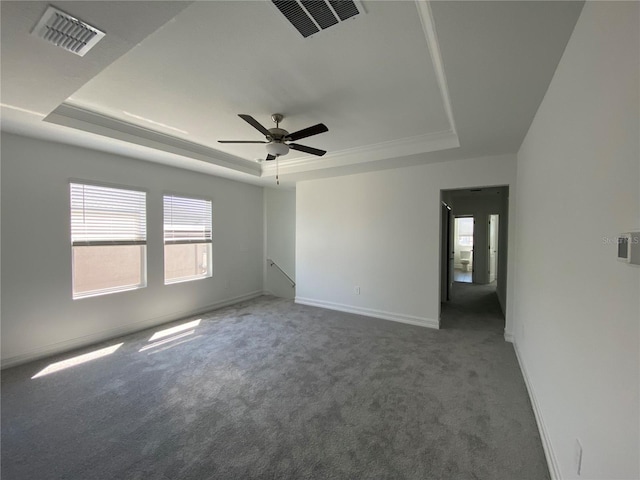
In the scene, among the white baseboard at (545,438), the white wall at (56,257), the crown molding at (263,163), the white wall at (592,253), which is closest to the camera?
the white wall at (592,253)

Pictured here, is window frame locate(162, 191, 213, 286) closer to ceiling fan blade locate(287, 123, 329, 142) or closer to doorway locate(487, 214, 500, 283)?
ceiling fan blade locate(287, 123, 329, 142)

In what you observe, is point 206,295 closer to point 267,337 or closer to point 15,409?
point 267,337

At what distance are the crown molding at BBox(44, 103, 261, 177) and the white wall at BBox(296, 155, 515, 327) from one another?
1.68 metres

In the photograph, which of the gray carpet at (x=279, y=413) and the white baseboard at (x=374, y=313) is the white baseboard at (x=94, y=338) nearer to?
the gray carpet at (x=279, y=413)

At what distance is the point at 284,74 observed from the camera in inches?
82.1

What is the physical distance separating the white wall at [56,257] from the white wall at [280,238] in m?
1.92

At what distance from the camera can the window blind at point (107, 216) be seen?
11.0 ft

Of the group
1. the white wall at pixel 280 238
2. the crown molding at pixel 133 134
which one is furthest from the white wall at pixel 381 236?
the crown molding at pixel 133 134

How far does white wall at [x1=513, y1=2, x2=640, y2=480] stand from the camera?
850 mm

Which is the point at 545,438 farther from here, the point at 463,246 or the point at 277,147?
the point at 463,246

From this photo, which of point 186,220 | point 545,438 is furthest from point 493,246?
point 186,220

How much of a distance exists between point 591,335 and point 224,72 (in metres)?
2.74

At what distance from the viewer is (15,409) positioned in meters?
2.18

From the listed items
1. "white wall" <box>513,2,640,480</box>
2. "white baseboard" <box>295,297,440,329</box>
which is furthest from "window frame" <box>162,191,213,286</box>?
"white wall" <box>513,2,640,480</box>
